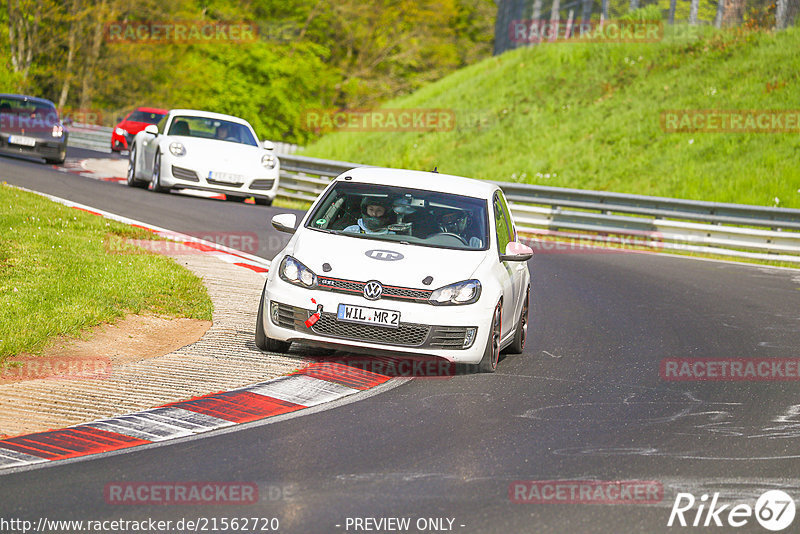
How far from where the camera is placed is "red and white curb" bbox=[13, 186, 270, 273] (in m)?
13.7

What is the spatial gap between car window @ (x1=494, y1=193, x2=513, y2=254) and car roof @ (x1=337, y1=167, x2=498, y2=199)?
0.54 ft

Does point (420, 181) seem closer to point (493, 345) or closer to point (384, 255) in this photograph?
point (384, 255)

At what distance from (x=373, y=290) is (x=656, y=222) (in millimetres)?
14543

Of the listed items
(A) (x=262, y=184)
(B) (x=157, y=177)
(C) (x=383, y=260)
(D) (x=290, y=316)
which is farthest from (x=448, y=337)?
(B) (x=157, y=177)

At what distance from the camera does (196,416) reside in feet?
22.5

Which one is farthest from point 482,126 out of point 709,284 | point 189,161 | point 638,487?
point 638,487

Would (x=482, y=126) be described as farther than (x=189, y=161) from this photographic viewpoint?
Yes

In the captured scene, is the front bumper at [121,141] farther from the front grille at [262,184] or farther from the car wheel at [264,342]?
the car wheel at [264,342]

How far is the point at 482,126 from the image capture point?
3775cm

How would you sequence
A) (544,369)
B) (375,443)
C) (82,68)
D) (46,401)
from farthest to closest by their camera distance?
(82,68), (544,369), (46,401), (375,443)

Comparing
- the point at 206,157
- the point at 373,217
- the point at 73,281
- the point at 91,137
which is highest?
the point at 373,217

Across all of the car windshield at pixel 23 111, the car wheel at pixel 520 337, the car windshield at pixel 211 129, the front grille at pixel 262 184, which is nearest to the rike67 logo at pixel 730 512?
the car wheel at pixel 520 337

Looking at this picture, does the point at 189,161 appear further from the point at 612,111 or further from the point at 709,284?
the point at 612,111

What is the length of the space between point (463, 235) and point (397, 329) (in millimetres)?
1409
